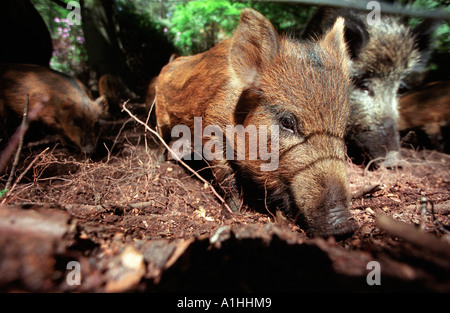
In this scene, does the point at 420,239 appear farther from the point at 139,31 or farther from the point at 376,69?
the point at 139,31

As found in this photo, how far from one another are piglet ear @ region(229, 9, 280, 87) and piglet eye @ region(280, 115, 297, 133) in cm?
49

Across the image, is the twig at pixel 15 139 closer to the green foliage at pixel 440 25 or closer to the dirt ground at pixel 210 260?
the dirt ground at pixel 210 260

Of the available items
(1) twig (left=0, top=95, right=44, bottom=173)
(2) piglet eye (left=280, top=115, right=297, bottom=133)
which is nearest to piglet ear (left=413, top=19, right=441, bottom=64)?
(2) piglet eye (left=280, top=115, right=297, bottom=133)

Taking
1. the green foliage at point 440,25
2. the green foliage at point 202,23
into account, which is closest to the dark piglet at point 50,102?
the green foliage at point 202,23

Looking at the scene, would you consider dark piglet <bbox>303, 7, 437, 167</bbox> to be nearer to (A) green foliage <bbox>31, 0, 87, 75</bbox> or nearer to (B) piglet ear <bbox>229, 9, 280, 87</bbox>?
(B) piglet ear <bbox>229, 9, 280, 87</bbox>

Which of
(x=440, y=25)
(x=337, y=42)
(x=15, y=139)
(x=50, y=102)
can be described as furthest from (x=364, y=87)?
(x=50, y=102)

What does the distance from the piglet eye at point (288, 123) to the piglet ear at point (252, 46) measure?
1.62ft

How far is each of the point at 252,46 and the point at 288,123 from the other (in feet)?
3.08

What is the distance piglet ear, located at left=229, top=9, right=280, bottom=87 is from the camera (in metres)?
2.39

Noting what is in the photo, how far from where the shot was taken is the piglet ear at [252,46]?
7.84 ft

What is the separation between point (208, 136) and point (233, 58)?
35.6 inches

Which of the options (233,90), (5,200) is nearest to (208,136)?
(233,90)

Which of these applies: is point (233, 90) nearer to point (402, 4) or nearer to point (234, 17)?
point (402, 4)

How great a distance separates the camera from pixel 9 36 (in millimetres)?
5605
